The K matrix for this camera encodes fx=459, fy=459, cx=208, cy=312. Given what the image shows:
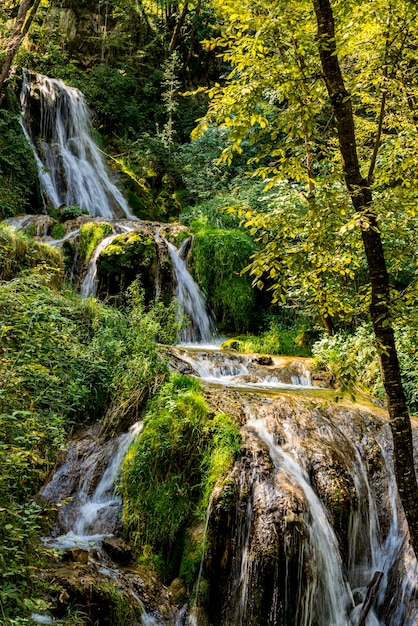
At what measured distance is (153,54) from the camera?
23031 millimetres

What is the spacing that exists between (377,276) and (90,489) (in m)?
3.98

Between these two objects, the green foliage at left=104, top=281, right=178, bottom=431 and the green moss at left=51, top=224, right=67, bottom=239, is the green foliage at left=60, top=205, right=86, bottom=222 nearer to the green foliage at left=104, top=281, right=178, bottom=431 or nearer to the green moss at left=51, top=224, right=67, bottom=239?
the green moss at left=51, top=224, right=67, bottom=239

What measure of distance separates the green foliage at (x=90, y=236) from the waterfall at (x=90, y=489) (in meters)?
6.56

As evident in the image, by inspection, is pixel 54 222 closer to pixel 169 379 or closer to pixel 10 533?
pixel 169 379

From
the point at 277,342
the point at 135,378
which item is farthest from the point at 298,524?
the point at 277,342

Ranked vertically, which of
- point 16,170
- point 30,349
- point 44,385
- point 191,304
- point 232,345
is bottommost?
point 44,385

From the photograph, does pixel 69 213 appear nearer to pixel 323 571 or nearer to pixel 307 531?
pixel 307 531

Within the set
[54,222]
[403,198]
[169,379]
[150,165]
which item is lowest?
[169,379]

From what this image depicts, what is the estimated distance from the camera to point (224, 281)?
40.5 feet

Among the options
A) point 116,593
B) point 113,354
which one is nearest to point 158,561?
point 116,593

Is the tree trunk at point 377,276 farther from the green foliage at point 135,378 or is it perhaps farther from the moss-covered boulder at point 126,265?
the moss-covered boulder at point 126,265

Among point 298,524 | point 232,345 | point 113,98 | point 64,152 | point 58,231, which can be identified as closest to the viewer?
point 298,524

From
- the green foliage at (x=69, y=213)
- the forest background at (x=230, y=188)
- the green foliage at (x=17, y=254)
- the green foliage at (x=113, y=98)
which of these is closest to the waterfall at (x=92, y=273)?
the forest background at (x=230, y=188)

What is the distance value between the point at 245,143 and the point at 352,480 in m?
14.5
